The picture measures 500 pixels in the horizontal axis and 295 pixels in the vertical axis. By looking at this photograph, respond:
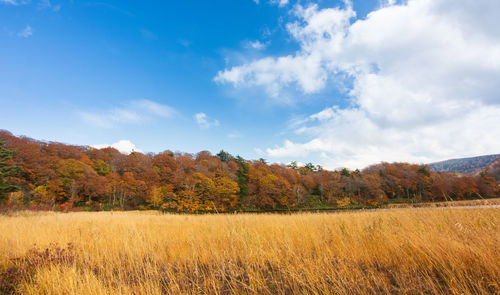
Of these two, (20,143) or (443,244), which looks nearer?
(443,244)

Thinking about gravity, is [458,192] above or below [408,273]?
below

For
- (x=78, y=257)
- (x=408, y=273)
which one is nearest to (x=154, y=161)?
(x=78, y=257)

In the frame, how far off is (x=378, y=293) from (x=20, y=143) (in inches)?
2895

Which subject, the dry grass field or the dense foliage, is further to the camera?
the dense foliage

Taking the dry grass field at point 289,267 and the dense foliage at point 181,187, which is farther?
the dense foliage at point 181,187

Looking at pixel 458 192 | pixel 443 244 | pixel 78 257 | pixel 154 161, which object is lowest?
pixel 458 192

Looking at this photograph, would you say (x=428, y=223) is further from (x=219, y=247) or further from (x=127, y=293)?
(x=127, y=293)

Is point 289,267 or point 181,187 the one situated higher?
point 289,267

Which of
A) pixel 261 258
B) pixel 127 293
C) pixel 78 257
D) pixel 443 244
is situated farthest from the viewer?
pixel 78 257

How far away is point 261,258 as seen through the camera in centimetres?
356

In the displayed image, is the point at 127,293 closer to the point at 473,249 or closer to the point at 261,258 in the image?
the point at 261,258

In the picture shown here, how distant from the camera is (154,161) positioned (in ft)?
212

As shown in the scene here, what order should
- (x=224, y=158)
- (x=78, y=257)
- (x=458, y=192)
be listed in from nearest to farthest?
(x=78, y=257) → (x=458, y=192) → (x=224, y=158)

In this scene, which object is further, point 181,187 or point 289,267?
point 181,187
